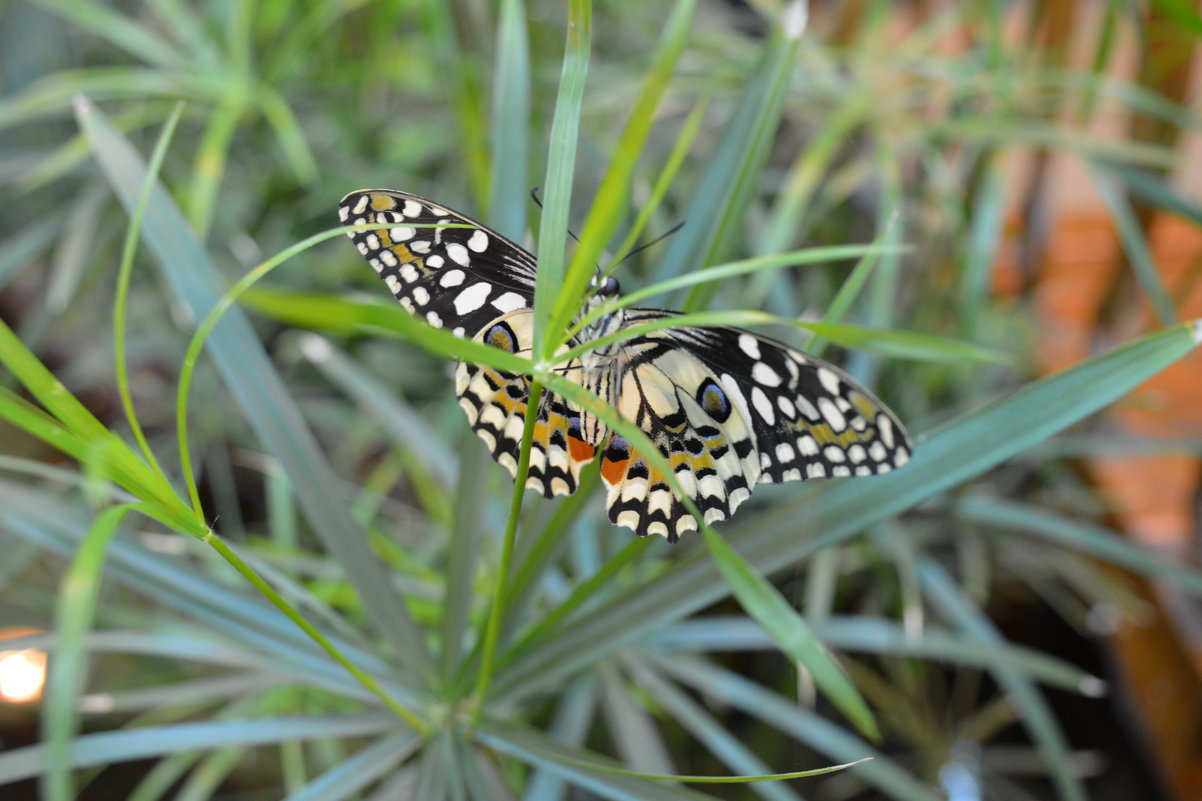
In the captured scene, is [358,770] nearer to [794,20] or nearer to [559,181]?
[559,181]

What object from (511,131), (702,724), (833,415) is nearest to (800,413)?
(833,415)

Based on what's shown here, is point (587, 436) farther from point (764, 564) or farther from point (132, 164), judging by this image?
point (132, 164)

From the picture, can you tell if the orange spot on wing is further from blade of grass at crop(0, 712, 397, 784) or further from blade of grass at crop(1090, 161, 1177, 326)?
blade of grass at crop(1090, 161, 1177, 326)

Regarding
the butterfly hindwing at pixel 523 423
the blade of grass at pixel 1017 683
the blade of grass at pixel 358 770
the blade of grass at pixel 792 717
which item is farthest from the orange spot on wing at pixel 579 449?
the blade of grass at pixel 1017 683

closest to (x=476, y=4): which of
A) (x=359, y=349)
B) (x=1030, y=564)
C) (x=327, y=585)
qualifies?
(x=359, y=349)

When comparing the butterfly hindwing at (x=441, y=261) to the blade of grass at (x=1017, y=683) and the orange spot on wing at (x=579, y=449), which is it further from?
the blade of grass at (x=1017, y=683)

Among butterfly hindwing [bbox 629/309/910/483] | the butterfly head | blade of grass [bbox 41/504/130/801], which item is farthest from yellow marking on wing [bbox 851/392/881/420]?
blade of grass [bbox 41/504/130/801]
